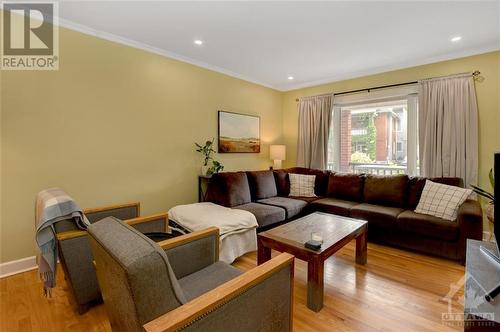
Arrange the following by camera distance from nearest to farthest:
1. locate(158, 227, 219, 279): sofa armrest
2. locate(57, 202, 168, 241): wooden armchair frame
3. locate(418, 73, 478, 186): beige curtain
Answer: locate(158, 227, 219, 279): sofa armrest → locate(57, 202, 168, 241): wooden armchair frame → locate(418, 73, 478, 186): beige curtain

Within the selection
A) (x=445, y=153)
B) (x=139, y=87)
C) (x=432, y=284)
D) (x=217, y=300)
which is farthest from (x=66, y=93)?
(x=445, y=153)

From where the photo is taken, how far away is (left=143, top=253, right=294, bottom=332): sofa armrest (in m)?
0.86

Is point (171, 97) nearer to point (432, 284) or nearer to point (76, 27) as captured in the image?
point (76, 27)

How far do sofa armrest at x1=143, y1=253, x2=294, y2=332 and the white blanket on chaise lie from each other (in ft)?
3.89

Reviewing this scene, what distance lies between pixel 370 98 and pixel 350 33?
161cm

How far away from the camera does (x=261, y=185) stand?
3.70 metres

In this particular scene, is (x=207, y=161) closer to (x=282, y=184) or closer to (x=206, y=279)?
(x=282, y=184)

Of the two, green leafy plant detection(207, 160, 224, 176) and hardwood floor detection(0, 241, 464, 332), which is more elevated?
green leafy plant detection(207, 160, 224, 176)

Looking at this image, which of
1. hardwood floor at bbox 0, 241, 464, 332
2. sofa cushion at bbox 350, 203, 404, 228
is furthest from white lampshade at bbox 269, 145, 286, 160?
hardwood floor at bbox 0, 241, 464, 332

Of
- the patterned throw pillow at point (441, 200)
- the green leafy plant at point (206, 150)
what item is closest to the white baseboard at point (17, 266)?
the green leafy plant at point (206, 150)

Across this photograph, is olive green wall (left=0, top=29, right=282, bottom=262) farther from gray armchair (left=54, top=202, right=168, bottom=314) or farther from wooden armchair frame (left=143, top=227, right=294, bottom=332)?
wooden armchair frame (left=143, top=227, right=294, bottom=332)

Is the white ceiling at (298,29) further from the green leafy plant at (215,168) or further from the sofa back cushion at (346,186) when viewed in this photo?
the sofa back cushion at (346,186)

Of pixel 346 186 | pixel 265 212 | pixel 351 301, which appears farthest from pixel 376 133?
pixel 351 301

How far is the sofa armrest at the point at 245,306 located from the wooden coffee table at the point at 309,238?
0.54 m
